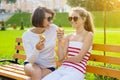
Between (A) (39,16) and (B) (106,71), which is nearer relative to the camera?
(A) (39,16)

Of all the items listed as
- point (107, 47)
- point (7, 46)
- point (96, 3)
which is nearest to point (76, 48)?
point (107, 47)

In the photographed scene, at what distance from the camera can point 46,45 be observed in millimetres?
4359

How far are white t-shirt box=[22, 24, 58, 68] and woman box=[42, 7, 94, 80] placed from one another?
134 mm

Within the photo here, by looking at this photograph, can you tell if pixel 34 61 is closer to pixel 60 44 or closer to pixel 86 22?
pixel 60 44

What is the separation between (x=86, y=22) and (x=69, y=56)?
484mm

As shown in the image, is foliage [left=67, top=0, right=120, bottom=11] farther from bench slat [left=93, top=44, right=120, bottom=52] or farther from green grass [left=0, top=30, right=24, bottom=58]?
bench slat [left=93, top=44, right=120, bottom=52]

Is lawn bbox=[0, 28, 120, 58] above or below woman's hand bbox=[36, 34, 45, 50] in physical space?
below

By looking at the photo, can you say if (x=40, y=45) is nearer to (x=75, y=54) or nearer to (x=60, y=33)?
(x=60, y=33)

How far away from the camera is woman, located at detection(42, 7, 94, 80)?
412 centimetres

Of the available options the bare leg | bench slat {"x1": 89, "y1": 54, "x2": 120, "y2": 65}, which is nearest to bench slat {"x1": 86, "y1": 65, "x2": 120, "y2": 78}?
bench slat {"x1": 89, "y1": 54, "x2": 120, "y2": 65}

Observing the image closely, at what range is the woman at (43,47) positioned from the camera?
4188 millimetres

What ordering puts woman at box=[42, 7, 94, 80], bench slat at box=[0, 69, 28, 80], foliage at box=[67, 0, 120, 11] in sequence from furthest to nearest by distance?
foliage at box=[67, 0, 120, 11], bench slat at box=[0, 69, 28, 80], woman at box=[42, 7, 94, 80]

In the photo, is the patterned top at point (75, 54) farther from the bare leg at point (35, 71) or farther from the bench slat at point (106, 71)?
the bench slat at point (106, 71)

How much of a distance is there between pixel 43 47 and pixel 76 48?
0.44 meters
